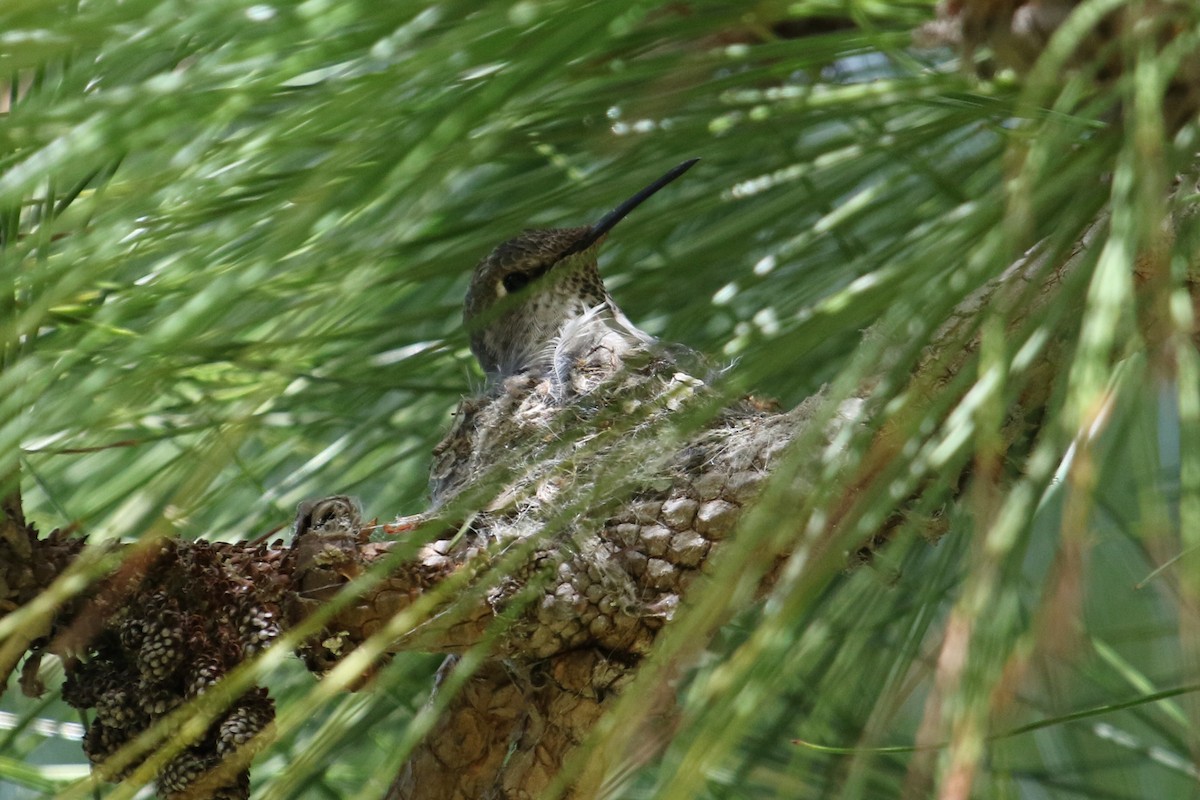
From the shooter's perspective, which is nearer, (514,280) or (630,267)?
(630,267)

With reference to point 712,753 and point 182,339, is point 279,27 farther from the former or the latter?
point 712,753

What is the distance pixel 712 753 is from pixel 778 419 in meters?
0.83

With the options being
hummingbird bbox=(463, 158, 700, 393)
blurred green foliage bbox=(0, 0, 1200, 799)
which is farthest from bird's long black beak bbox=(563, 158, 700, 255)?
blurred green foliage bbox=(0, 0, 1200, 799)

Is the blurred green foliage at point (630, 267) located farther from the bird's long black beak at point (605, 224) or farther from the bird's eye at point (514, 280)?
the bird's eye at point (514, 280)

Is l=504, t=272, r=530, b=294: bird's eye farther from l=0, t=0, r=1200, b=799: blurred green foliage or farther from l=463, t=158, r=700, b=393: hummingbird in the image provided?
l=0, t=0, r=1200, b=799: blurred green foliage

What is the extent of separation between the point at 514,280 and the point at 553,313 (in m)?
0.18

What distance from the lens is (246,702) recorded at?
1.20 metres

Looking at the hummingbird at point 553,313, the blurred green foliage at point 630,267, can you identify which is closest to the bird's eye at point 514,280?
the hummingbird at point 553,313

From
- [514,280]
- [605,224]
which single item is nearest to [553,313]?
[514,280]

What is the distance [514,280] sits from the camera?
2.46 m

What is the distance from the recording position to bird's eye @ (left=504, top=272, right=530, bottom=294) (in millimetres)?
2420

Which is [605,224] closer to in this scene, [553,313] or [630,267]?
[553,313]

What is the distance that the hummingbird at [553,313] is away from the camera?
2242mm

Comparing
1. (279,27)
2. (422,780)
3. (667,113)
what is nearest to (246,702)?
(422,780)
